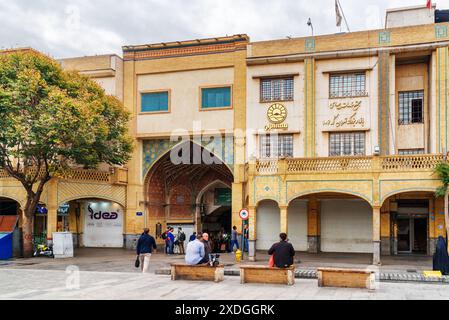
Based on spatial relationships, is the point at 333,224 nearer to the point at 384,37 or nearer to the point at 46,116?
the point at 384,37

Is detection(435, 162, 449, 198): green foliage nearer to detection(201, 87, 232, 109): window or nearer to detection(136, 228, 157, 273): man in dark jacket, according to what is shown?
detection(136, 228, 157, 273): man in dark jacket

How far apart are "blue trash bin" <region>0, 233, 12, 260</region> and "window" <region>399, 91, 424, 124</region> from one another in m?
18.8

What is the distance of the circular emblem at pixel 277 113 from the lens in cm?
2775

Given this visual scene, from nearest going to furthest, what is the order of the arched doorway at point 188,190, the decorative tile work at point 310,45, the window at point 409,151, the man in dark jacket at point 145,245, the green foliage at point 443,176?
the man in dark jacket at point 145,245, the green foliage at point 443,176, the window at point 409,151, the decorative tile work at point 310,45, the arched doorway at point 188,190

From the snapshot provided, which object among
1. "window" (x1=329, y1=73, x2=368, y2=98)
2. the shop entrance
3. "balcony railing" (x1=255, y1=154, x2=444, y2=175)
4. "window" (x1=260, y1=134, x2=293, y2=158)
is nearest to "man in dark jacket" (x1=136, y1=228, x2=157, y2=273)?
"balcony railing" (x1=255, y1=154, x2=444, y2=175)

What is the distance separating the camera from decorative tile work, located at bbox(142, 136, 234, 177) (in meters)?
29.1

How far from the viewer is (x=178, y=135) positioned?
98.1ft

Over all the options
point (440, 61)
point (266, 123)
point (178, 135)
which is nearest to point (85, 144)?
point (178, 135)

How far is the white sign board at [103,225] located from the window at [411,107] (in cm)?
1623

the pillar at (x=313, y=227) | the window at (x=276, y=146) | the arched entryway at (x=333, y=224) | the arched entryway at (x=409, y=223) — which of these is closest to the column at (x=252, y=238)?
the arched entryway at (x=333, y=224)

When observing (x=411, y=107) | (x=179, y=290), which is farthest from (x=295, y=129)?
(x=179, y=290)

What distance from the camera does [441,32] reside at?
2545 centimetres

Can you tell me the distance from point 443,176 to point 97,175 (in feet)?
55.5

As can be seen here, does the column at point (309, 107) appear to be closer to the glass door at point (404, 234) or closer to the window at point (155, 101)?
the glass door at point (404, 234)
